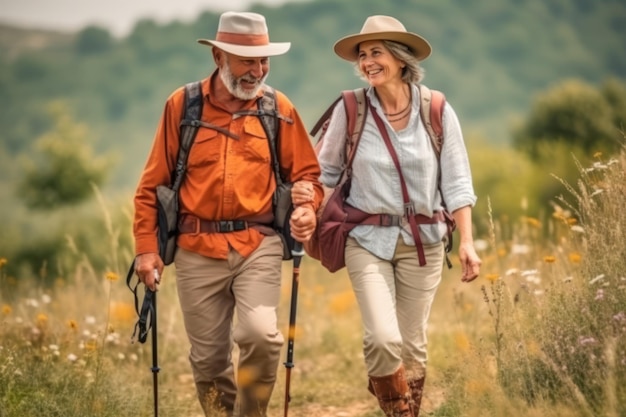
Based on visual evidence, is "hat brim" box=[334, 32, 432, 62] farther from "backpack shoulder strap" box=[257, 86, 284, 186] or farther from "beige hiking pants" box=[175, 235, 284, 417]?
"beige hiking pants" box=[175, 235, 284, 417]

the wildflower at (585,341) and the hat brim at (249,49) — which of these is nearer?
the wildflower at (585,341)

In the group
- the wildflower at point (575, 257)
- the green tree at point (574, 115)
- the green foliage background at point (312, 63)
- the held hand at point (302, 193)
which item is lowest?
the wildflower at point (575, 257)

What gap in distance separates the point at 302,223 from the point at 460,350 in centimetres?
217

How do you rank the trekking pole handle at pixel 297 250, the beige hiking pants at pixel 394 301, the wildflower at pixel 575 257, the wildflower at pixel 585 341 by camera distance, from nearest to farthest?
the wildflower at pixel 585 341 < the beige hiking pants at pixel 394 301 < the trekking pole handle at pixel 297 250 < the wildflower at pixel 575 257

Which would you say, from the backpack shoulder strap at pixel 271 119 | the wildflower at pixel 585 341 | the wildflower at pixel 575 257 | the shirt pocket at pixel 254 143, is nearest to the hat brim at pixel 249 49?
the backpack shoulder strap at pixel 271 119

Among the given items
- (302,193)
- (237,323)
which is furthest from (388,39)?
(237,323)

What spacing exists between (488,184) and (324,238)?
48.2 meters

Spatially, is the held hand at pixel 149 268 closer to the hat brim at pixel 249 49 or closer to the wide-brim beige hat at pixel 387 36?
the hat brim at pixel 249 49

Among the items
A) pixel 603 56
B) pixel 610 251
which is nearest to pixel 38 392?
pixel 610 251

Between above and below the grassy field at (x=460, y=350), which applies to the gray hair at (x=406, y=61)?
above

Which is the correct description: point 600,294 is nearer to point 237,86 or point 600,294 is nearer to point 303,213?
point 303,213

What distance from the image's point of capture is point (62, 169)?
5844 centimetres

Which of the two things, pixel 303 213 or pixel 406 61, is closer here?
pixel 303 213

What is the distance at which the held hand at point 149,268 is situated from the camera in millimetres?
5785
